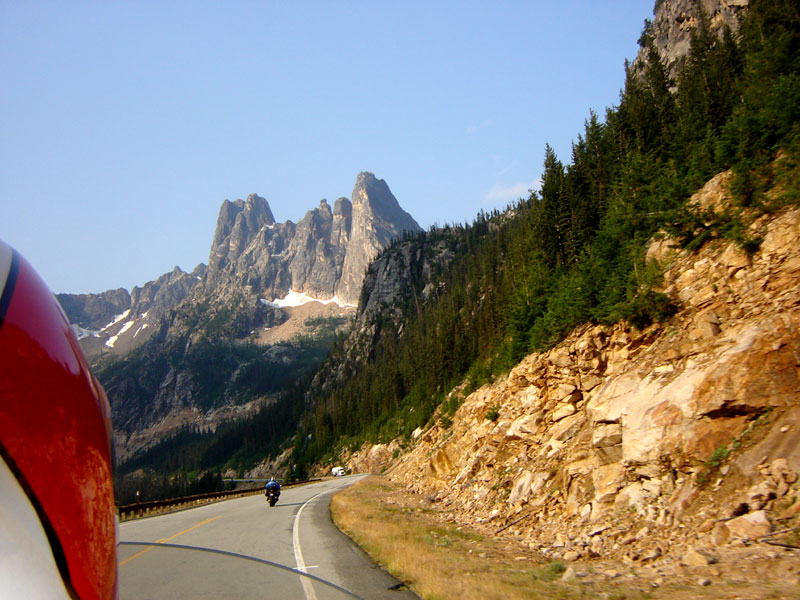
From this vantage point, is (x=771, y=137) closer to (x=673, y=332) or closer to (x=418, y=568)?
(x=673, y=332)

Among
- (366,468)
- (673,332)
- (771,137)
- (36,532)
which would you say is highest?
(771,137)

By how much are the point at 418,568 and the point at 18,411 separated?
434 inches

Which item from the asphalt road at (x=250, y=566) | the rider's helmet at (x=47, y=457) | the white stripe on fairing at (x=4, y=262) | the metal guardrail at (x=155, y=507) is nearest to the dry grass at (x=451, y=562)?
the asphalt road at (x=250, y=566)

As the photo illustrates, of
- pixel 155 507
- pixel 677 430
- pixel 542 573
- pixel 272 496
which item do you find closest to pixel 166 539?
pixel 542 573

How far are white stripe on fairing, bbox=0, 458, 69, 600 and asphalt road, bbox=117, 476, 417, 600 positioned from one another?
4.59m

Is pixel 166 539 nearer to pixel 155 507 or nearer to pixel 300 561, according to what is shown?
pixel 300 561

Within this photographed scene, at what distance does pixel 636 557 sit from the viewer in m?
10.9

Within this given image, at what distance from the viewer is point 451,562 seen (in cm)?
1205

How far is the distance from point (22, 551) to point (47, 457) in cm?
25

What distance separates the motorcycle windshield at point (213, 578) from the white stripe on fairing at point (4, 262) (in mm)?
7862

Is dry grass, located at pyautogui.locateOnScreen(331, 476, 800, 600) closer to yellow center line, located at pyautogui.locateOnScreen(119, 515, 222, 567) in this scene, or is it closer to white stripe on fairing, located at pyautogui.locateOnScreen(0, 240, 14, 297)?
yellow center line, located at pyautogui.locateOnScreen(119, 515, 222, 567)

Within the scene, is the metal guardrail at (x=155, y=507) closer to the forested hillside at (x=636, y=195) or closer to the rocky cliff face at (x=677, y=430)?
the rocky cliff face at (x=677, y=430)

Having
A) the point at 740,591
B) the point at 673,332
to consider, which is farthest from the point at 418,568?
the point at 673,332

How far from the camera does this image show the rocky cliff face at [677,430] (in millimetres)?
10508
